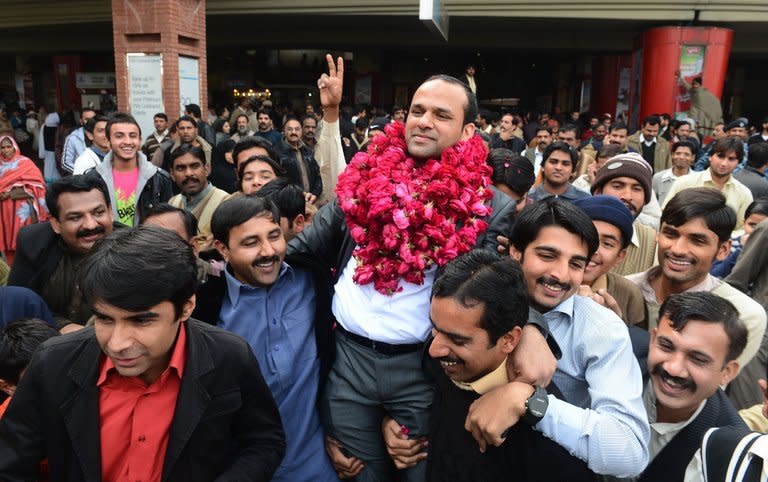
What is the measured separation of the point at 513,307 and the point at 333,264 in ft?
3.63

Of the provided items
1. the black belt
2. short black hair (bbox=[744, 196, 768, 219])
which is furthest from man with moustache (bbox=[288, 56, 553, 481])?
short black hair (bbox=[744, 196, 768, 219])

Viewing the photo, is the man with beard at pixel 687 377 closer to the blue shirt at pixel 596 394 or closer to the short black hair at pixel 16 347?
the blue shirt at pixel 596 394

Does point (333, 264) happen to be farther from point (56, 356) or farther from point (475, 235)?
point (56, 356)

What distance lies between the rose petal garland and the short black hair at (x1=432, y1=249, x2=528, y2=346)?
0.46 metres

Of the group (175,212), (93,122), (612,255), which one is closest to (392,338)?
(612,255)

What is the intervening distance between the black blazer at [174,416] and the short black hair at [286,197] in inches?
39.9

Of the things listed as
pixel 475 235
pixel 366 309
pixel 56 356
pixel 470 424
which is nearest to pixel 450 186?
pixel 475 235

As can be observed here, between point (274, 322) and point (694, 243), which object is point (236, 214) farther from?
point (694, 243)

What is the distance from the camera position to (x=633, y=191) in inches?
125

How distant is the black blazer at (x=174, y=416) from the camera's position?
5.13 ft

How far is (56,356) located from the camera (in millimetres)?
1604

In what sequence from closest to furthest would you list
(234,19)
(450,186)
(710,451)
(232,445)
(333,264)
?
(710,451) < (232,445) < (450,186) < (333,264) < (234,19)

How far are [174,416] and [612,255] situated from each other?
1.76 m

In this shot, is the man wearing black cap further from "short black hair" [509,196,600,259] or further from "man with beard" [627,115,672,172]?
"man with beard" [627,115,672,172]
